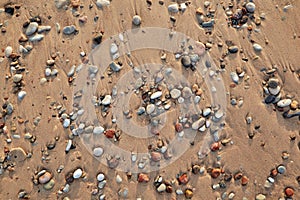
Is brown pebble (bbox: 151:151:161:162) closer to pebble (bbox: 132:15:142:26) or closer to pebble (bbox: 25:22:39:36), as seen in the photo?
pebble (bbox: 132:15:142:26)

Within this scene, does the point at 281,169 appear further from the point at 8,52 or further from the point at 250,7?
the point at 8,52

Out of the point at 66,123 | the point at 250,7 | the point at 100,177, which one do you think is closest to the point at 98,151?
the point at 100,177

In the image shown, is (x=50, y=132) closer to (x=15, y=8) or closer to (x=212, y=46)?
(x=15, y=8)

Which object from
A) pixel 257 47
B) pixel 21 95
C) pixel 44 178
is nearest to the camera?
pixel 44 178

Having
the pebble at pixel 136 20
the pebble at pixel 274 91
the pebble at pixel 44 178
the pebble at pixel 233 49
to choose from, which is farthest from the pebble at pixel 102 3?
the pebble at pixel 274 91

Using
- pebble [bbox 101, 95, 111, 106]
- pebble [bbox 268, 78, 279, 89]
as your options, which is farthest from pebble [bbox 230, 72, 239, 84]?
pebble [bbox 101, 95, 111, 106]

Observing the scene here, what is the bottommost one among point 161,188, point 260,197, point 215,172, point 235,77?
point 260,197

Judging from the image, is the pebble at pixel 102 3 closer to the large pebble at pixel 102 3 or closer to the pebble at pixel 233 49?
the large pebble at pixel 102 3

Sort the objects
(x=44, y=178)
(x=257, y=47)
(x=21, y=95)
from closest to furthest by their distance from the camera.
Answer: (x=44, y=178), (x=21, y=95), (x=257, y=47)

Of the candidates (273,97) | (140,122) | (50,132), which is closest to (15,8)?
(50,132)
